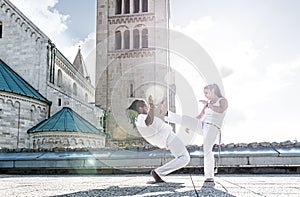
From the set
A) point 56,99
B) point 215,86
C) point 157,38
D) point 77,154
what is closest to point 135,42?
point 157,38

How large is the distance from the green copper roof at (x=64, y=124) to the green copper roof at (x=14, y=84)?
5.14ft

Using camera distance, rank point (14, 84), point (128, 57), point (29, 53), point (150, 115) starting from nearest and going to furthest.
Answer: point (150, 115) → point (14, 84) → point (29, 53) → point (128, 57)

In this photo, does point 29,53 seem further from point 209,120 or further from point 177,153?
point 209,120

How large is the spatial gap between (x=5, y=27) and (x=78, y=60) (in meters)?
25.1

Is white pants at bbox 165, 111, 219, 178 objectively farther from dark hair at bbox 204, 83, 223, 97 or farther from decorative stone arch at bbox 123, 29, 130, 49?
decorative stone arch at bbox 123, 29, 130, 49

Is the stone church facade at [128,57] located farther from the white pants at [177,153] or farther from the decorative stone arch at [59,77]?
the white pants at [177,153]

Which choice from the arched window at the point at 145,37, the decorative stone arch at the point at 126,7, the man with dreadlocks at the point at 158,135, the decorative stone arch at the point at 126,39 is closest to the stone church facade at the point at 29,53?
the decorative stone arch at the point at 126,39

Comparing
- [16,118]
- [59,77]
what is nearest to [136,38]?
[59,77]

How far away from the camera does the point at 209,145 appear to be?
5645mm

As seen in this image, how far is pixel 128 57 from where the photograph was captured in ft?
107

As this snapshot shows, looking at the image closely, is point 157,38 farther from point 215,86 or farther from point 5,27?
point 215,86

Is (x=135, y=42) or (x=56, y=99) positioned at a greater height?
(x=135, y=42)

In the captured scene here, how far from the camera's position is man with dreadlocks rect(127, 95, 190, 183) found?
557 cm

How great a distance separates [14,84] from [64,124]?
3907mm
